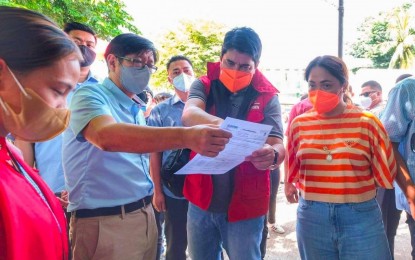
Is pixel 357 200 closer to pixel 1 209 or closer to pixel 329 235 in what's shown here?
pixel 329 235

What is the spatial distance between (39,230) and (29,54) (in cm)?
49

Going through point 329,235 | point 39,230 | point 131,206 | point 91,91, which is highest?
point 91,91

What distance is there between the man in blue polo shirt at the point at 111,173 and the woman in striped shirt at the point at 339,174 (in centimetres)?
101

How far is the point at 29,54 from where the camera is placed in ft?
3.16

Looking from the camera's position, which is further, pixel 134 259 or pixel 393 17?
pixel 393 17

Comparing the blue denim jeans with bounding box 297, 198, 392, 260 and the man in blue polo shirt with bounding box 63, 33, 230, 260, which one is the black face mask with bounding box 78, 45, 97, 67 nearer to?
the man in blue polo shirt with bounding box 63, 33, 230, 260

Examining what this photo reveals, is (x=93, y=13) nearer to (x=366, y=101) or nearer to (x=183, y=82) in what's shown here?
(x=183, y=82)

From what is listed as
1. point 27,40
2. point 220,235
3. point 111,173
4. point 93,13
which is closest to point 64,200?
point 111,173

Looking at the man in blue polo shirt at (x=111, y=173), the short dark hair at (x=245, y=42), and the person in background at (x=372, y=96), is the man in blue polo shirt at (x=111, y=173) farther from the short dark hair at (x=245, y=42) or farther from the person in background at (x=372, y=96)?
the person in background at (x=372, y=96)

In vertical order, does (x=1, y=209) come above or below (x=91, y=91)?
below

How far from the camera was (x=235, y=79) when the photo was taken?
2090mm

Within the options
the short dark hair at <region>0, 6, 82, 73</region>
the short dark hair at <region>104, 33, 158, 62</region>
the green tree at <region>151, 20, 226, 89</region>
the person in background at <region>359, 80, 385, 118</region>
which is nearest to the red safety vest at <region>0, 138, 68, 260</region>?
the short dark hair at <region>0, 6, 82, 73</region>

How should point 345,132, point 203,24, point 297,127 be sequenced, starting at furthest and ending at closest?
point 203,24, point 297,127, point 345,132

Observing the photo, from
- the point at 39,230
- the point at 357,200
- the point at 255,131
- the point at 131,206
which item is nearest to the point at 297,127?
the point at 357,200
